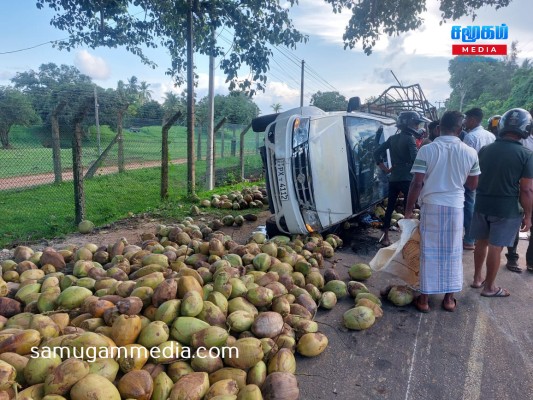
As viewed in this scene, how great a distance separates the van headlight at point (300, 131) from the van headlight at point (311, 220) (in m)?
0.85

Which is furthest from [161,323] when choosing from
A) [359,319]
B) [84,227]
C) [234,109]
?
[234,109]

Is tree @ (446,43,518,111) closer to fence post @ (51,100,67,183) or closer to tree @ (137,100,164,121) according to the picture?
tree @ (137,100,164,121)

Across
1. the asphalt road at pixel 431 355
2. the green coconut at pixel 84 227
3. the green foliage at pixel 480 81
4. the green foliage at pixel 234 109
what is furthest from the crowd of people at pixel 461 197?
the green foliage at pixel 480 81

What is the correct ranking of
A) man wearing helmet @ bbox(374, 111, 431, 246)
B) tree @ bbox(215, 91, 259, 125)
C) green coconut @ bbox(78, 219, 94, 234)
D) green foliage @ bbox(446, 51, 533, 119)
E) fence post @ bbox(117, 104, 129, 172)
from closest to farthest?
1. man wearing helmet @ bbox(374, 111, 431, 246)
2. green coconut @ bbox(78, 219, 94, 234)
3. fence post @ bbox(117, 104, 129, 172)
4. tree @ bbox(215, 91, 259, 125)
5. green foliage @ bbox(446, 51, 533, 119)

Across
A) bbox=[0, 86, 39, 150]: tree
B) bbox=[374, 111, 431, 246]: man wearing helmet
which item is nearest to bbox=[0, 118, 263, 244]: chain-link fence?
bbox=[0, 86, 39, 150]: tree

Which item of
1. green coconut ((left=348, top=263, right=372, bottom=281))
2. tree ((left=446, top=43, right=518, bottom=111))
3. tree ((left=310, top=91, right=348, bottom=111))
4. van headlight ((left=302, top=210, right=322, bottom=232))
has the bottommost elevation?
green coconut ((left=348, top=263, right=372, bottom=281))

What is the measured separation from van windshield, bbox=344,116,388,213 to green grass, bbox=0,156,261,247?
Result: 3.18m

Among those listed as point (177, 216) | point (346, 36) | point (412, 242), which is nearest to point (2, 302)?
point (412, 242)

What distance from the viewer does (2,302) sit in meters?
2.83

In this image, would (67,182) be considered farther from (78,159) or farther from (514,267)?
(514,267)

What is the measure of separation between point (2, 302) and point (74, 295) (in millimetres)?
508

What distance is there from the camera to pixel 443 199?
341cm

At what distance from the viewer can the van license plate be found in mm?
4688

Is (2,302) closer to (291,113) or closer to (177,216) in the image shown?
(291,113)
